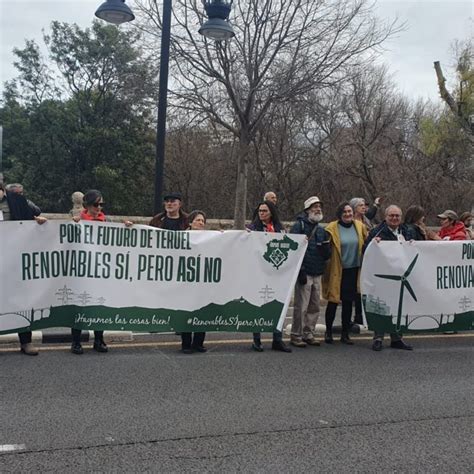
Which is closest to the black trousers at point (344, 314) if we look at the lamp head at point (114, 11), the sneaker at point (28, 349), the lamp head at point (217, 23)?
the sneaker at point (28, 349)

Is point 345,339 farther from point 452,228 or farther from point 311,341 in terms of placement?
point 452,228

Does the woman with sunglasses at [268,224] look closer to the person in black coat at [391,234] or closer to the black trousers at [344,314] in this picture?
the black trousers at [344,314]

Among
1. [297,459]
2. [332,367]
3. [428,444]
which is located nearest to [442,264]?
[332,367]

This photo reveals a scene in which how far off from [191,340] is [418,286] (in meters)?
2.98

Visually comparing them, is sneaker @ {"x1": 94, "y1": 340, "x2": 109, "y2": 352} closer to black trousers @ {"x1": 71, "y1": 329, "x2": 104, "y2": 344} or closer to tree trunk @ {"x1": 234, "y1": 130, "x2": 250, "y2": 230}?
black trousers @ {"x1": 71, "y1": 329, "x2": 104, "y2": 344}

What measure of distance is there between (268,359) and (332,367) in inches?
28.2

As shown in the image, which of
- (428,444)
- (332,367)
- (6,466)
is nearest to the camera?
(6,466)

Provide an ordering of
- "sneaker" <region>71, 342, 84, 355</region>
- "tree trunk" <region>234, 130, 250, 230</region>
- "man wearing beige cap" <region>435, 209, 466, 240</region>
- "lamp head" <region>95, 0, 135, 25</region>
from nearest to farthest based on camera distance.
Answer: "sneaker" <region>71, 342, 84, 355</region>
"lamp head" <region>95, 0, 135, 25</region>
"man wearing beige cap" <region>435, 209, 466, 240</region>
"tree trunk" <region>234, 130, 250, 230</region>

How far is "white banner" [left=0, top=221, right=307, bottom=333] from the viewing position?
6.40m

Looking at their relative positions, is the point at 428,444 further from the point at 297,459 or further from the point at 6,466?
the point at 6,466

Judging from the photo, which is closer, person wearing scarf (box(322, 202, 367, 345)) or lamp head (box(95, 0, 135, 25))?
person wearing scarf (box(322, 202, 367, 345))

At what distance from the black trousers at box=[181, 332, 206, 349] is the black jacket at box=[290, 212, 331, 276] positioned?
1.49m

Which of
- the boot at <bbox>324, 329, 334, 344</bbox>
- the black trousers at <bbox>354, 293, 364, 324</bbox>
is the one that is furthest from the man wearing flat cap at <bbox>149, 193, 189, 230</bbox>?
the black trousers at <bbox>354, 293, 364, 324</bbox>

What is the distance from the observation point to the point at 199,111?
1808 centimetres
